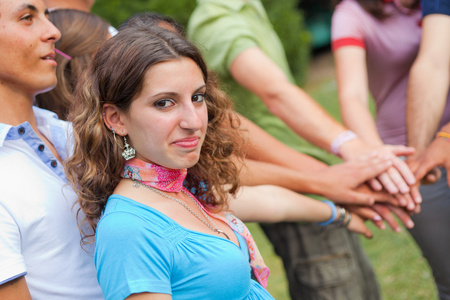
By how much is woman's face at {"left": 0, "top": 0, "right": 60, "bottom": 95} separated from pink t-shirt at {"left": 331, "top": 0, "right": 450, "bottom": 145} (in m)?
1.58

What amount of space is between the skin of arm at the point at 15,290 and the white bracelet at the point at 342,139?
1.64m

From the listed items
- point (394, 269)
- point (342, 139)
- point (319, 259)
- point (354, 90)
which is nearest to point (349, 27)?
point (354, 90)

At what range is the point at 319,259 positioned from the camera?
2795 mm

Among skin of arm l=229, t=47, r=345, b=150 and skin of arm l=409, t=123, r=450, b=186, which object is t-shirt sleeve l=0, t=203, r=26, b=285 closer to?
skin of arm l=229, t=47, r=345, b=150

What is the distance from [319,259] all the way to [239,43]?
1.22 m

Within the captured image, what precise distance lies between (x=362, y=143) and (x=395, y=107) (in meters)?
0.46

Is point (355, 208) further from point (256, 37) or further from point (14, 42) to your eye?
point (14, 42)

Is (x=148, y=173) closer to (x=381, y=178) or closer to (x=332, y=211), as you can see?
(x=332, y=211)

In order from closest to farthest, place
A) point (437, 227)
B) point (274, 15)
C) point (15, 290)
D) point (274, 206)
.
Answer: point (15, 290) < point (274, 206) < point (437, 227) < point (274, 15)

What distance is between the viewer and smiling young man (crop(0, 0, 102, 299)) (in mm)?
1628

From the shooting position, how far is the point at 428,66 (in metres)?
2.59

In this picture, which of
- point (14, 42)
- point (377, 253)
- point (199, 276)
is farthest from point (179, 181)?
point (377, 253)

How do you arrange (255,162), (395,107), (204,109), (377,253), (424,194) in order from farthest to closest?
(377,253) < (395,107) < (424,194) < (255,162) < (204,109)

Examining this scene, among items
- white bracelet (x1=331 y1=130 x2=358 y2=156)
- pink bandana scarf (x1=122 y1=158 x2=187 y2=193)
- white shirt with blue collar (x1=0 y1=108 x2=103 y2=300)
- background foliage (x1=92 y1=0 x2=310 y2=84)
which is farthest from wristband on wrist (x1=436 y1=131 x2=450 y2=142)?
background foliage (x1=92 y1=0 x2=310 y2=84)
